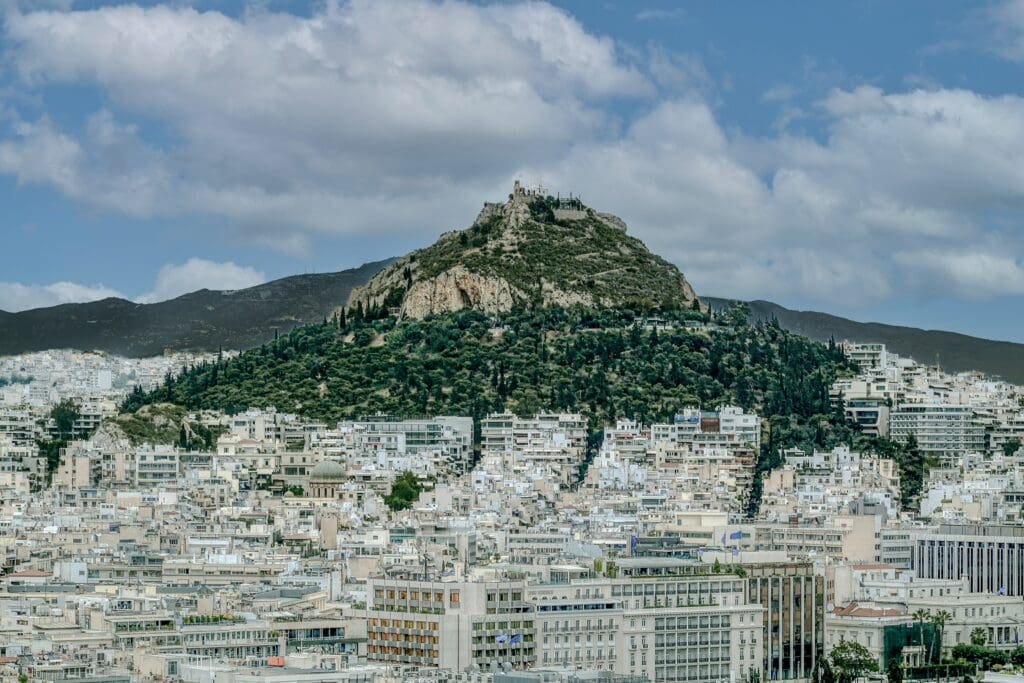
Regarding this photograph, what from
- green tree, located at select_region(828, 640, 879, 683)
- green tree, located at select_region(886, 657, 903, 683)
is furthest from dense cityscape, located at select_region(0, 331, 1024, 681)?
green tree, located at select_region(886, 657, 903, 683)

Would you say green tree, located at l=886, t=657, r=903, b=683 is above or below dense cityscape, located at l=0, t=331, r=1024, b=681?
below

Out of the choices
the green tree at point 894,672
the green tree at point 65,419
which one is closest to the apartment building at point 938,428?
the green tree at point 65,419

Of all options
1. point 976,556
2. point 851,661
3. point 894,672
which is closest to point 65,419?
point 976,556

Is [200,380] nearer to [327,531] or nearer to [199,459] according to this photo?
[199,459]

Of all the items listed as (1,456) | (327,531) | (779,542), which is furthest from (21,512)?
(779,542)

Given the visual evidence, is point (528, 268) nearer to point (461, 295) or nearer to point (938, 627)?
point (461, 295)

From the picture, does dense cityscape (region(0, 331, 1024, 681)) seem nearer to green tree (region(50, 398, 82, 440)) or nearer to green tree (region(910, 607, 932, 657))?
green tree (region(910, 607, 932, 657))

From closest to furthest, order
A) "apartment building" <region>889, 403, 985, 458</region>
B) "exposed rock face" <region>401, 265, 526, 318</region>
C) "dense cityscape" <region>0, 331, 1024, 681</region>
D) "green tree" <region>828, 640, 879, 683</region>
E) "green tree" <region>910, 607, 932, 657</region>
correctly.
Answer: "dense cityscape" <region>0, 331, 1024, 681</region> → "green tree" <region>828, 640, 879, 683</region> → "green tree" <region>910, 607, 932, 657</region> → "apartment building" <region>889, 403, 985, 458</region> → "exposed rock face" <region>401, 265, 526, 318</region>

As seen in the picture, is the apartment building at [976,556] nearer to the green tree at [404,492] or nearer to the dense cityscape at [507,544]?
the dense cityscape at [507,544]
